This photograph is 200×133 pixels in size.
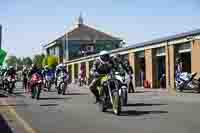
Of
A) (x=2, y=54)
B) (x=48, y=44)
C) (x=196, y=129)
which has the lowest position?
(x=196, y=129)

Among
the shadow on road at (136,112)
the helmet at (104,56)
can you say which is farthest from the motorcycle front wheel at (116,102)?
the helmet at (104,56)

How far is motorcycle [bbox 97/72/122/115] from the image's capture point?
14.1 meters

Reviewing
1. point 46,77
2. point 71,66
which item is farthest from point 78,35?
point 46,77

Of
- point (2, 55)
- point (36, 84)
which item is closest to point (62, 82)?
point (36, 84)

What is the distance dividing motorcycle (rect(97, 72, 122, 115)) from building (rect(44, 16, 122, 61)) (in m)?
81.3

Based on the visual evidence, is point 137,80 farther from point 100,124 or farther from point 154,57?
point 100,124

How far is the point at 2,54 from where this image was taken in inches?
933

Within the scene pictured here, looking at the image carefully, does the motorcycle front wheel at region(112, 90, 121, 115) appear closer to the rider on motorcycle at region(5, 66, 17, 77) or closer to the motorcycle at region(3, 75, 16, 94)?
the motorcycle at region(3, 75, 16, 94)

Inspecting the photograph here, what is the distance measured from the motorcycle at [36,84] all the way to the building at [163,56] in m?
11.1

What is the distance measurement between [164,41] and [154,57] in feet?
9.30

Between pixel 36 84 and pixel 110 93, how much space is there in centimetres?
1064

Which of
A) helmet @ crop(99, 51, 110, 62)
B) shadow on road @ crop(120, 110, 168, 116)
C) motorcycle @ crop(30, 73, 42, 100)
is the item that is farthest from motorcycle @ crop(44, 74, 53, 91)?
shadow on road @ crop(120, 110, 168, 116)

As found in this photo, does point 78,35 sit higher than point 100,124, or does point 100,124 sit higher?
point 78,35

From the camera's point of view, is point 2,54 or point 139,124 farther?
point 2,54
